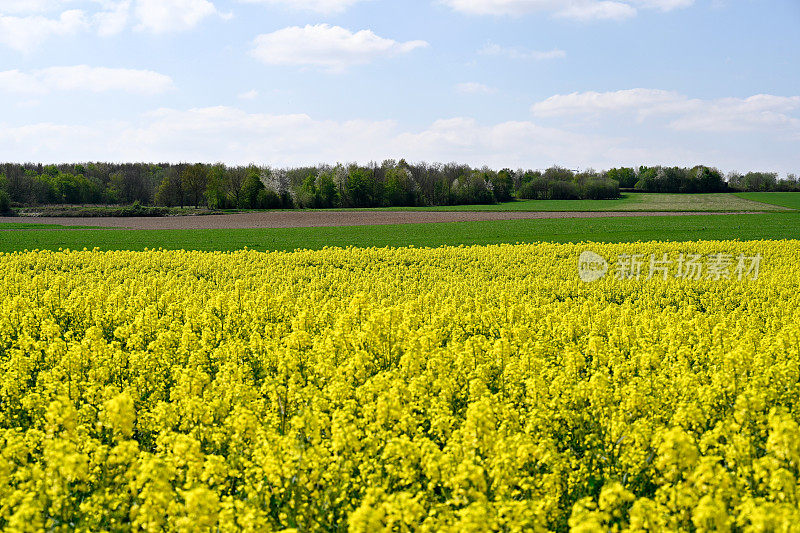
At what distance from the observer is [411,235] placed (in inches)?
1847

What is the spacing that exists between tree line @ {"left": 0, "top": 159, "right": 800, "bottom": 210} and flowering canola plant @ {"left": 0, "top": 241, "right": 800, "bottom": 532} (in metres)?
83.4

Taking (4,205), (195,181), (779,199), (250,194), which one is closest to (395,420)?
(4,205)

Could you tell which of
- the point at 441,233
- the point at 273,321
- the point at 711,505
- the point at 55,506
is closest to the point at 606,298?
the point at 273,321

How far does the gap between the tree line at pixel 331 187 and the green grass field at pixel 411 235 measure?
46145mm

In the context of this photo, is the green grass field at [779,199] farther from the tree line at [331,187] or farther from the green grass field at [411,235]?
the green grass field at [411,235]

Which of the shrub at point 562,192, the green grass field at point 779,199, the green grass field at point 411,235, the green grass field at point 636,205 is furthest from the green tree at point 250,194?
the green grass field at point 779,199

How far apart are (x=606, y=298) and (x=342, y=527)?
48.5 ft

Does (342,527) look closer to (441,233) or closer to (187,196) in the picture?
(441,233)

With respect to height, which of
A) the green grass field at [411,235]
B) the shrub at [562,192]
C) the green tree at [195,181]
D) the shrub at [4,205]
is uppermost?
the green tree at [195,181]

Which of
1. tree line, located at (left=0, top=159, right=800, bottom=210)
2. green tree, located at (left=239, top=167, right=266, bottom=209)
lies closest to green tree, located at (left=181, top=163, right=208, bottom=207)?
tree line, located at (left=0, top=159, right=800, bottom=210)

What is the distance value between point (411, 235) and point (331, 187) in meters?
60.9

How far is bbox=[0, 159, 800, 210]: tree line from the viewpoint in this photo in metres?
103

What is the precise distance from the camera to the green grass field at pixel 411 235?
130 ft

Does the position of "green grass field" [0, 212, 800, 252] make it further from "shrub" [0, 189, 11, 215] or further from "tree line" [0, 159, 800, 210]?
"tree line" [0, 159, 800, 210]
